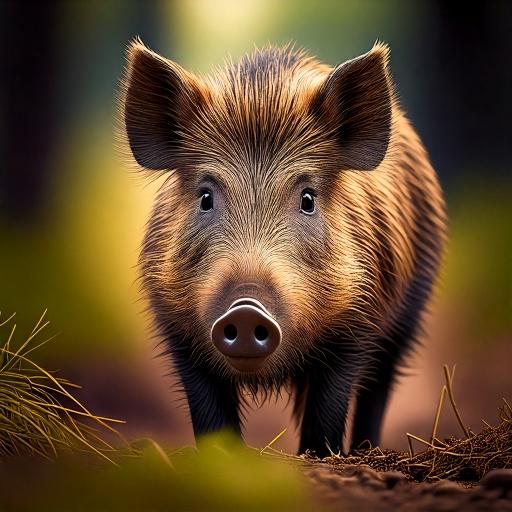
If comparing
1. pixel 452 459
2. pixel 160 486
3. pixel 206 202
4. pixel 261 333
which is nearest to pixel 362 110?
pixel 206 202

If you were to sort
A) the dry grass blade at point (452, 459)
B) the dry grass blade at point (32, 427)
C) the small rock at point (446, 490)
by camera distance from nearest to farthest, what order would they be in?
the small rock at point (446, 490), the dry grass blade at point (32, 427), the dry grass blade at point (452, 459)

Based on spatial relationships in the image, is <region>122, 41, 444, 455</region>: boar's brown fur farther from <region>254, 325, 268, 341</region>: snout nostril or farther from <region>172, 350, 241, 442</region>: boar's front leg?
<region>254, 325, 268, 341</region>: snout nostril

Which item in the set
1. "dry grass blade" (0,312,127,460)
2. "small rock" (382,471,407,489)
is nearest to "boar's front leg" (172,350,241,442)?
"dry grass blade" (0,312,127,460)

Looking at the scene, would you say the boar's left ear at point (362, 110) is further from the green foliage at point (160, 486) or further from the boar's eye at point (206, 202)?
the green foliage at point (160, 486)

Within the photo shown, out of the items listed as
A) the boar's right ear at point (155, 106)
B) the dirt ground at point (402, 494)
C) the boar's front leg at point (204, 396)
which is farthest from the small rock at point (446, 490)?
the boar's right ear at point (155, 106)

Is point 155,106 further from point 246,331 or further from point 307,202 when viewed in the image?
point 246,331
